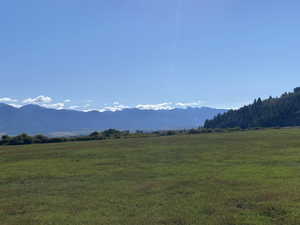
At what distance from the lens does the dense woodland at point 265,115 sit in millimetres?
125688

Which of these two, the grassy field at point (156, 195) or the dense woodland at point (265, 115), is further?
the dense woodland at point (265, 115)

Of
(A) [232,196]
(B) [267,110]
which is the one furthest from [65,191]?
(B) [267,110]

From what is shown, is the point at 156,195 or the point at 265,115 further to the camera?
the point at 265,115

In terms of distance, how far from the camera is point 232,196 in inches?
522

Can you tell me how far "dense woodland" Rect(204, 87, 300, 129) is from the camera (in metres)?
126

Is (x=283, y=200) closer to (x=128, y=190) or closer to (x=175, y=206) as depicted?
(x=175, y=206)

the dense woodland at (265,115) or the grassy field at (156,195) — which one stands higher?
the dense woodland at (265,115)

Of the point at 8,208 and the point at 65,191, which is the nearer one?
the point at 8,208

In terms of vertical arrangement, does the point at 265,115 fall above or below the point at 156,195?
above

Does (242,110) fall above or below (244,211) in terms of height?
above

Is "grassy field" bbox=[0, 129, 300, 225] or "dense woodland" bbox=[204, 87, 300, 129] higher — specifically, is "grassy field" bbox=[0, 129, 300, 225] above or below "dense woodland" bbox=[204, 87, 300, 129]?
below

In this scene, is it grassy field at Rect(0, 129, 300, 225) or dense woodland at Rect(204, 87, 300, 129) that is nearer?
grassy field at Rect(0, 129, 300, 225)

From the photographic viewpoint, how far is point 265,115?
13025 cm

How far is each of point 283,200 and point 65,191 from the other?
9810mm
